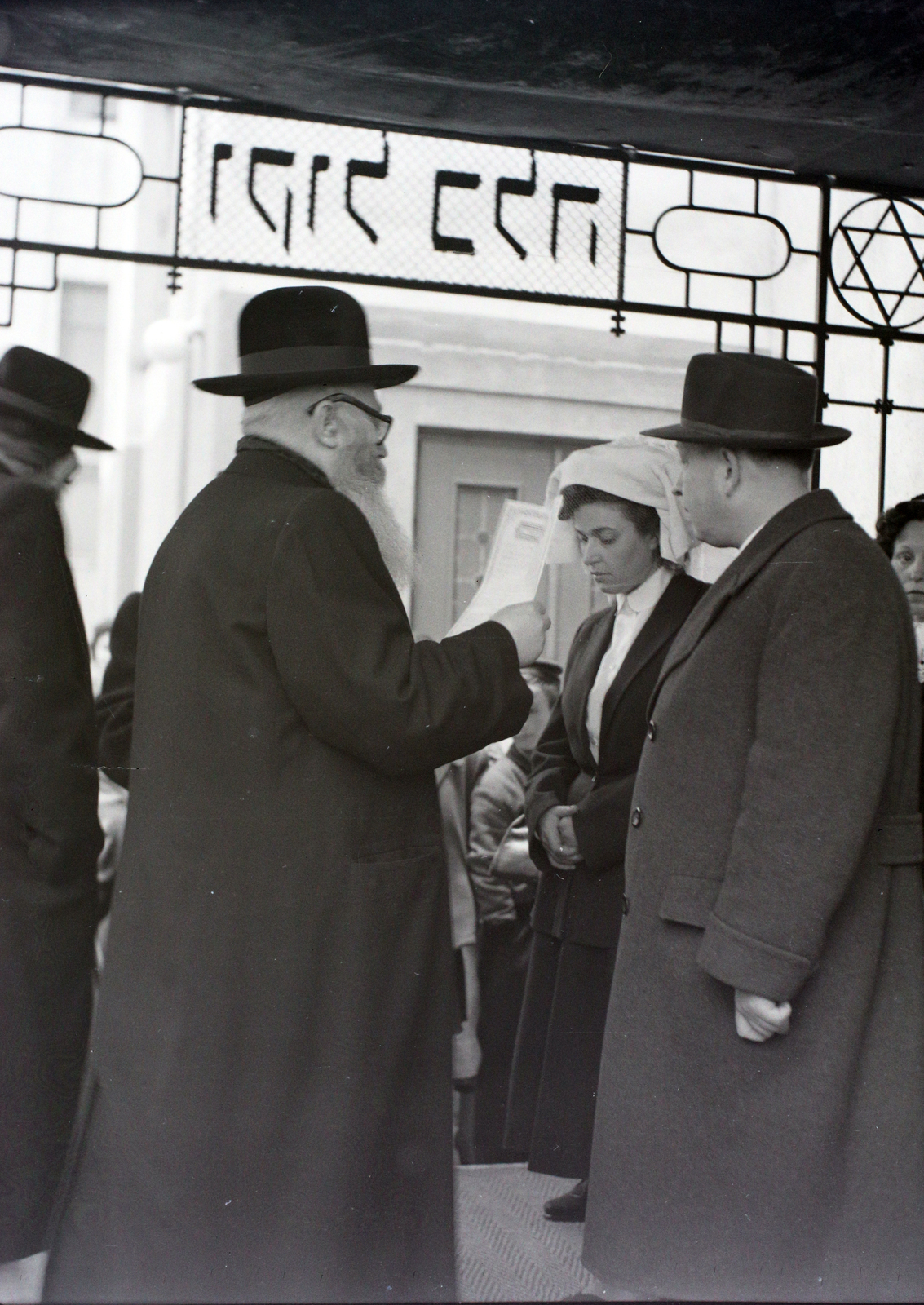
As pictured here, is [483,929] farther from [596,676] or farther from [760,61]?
[760,61]

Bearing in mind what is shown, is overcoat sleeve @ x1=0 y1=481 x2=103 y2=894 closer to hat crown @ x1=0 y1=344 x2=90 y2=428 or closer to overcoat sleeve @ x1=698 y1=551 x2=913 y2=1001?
hat crown @ x1=0 y1=344 x2=90 y2=428

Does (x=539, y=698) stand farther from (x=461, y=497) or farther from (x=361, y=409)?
(x=361, y=409)

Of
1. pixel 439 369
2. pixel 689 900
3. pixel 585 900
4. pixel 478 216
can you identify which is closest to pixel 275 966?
pixel 689 900

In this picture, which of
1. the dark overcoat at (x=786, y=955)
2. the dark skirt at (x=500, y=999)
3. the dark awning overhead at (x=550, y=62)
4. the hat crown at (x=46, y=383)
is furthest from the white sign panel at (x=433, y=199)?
the dark skirt at (x=500, y=999)

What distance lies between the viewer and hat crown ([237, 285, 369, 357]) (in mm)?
2303

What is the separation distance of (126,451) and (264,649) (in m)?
7.30

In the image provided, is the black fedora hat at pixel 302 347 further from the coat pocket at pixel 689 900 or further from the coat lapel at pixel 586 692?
the coat lapel at pixel 586 692

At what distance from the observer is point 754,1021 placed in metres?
2.10

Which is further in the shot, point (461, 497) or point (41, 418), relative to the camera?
point (461, 497)

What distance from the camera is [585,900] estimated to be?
123 inches

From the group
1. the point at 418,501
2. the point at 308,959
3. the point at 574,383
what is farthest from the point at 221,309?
the point at 308,959

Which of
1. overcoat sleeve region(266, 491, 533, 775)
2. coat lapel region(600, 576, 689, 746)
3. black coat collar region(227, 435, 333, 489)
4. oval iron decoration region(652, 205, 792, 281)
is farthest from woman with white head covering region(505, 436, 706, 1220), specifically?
overcoat sleeve region(266, 491, 533, 775)

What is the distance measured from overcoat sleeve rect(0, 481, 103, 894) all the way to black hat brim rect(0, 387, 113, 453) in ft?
0.55

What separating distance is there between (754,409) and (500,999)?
2.17 metres
